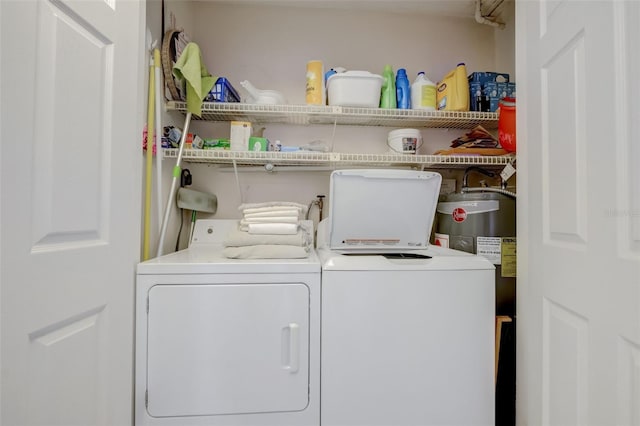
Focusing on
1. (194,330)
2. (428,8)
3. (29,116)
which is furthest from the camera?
(428,8)

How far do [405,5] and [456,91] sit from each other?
2.85 ft

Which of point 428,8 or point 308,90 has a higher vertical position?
point 428,8

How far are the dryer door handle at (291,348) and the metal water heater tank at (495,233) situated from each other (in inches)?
42.4

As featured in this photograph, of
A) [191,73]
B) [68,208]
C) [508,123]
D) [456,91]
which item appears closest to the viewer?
[68,208]

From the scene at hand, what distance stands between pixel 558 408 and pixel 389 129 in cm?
182

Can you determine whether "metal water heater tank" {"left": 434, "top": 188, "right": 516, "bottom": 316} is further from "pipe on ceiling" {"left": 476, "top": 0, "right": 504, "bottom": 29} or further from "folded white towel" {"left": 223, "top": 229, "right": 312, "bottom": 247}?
"pipe on ceiling" {"left": 476, "top": 0, "right": 504, "bottom": 29}

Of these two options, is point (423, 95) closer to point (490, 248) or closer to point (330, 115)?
point (330, 115)

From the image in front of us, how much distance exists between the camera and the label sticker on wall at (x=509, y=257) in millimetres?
1557

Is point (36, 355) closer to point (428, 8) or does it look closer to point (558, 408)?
point (558, 408)

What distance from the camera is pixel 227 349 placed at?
1199 mm

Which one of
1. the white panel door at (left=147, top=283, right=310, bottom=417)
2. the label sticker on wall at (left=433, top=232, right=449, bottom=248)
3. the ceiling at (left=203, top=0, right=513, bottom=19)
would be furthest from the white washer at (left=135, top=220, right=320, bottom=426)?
the ceiling at (left=203, top=0, right=513, bottom=19)

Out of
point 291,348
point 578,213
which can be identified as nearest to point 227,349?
point 291,348

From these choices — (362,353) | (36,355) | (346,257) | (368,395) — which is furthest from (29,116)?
(368,395)

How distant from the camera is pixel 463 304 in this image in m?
1.28
